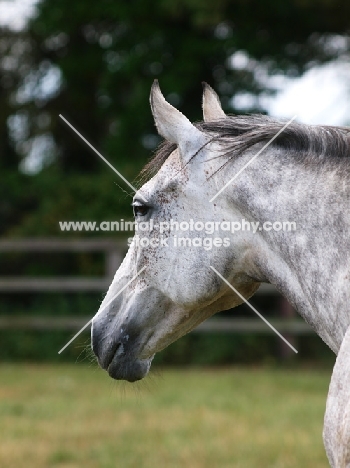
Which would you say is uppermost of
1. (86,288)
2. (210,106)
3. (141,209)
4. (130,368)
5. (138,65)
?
(210,106)

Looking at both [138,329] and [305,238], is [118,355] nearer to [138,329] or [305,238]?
[138,329]

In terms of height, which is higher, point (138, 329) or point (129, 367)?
point (138, 329)

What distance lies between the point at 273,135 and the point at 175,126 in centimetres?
31

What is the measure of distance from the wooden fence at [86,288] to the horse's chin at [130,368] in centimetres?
658

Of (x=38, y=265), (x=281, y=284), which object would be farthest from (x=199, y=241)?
(x=38, y=265)

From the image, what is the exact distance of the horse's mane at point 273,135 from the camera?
203 centimetres

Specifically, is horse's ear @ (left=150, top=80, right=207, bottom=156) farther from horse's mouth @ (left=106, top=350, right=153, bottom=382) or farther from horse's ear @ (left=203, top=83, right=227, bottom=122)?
horse's mouth @ (left=106, top=350, right=153, bottom=382)

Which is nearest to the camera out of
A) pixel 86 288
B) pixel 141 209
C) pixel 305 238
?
pixel 305 238

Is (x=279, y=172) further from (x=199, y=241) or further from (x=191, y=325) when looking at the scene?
(x=191, y=325)

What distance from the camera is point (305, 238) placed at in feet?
6.50

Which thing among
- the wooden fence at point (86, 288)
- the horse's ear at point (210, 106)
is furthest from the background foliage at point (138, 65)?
the horse's ear at point (210, 106)

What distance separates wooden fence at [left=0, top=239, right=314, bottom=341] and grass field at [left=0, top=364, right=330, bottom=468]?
2.73 ft

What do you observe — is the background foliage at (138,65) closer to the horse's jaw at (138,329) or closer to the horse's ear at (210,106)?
the horse's ear at (210,106)

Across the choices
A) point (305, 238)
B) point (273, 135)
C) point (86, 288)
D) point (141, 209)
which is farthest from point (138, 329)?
point (86, 288)
